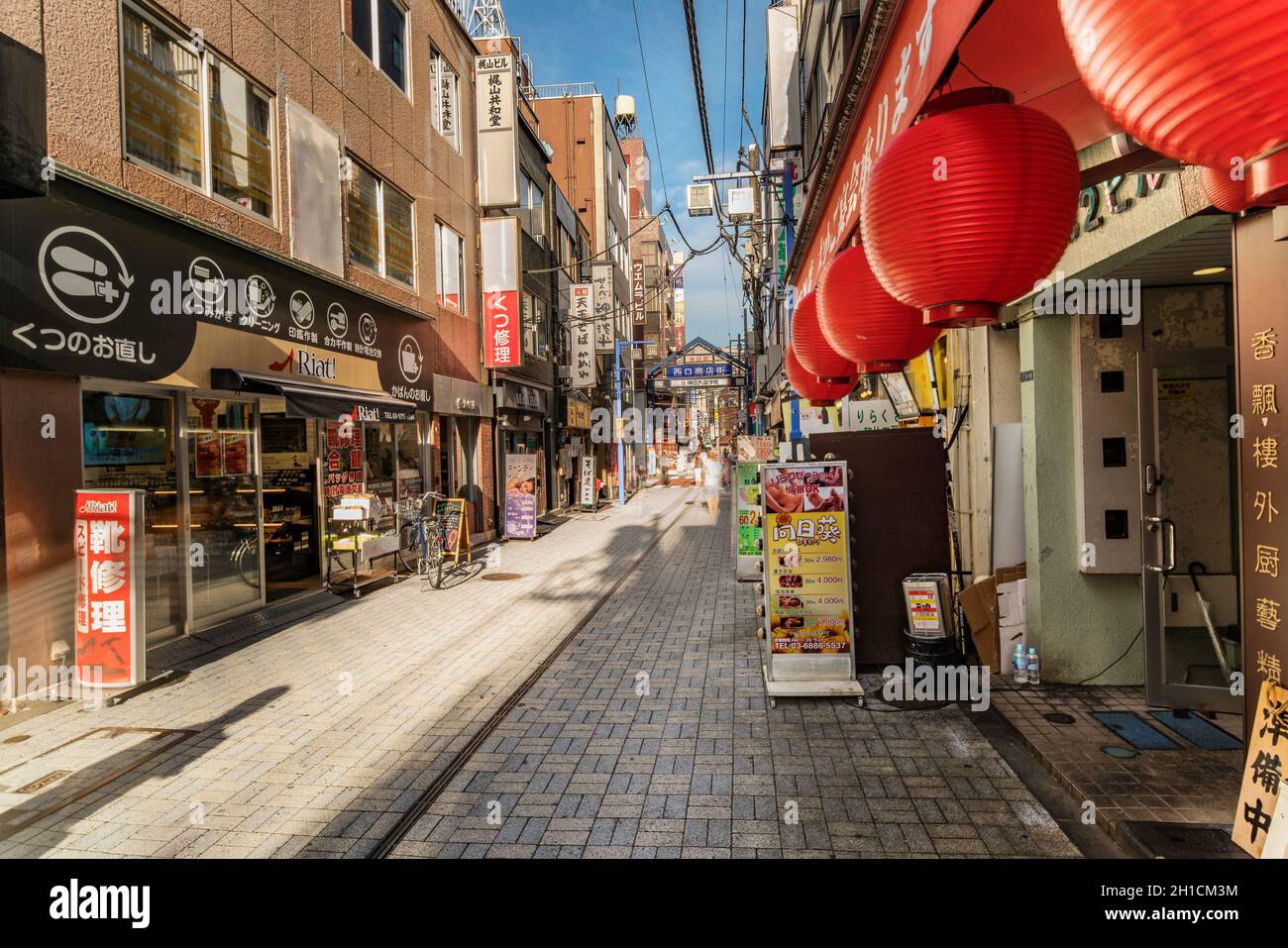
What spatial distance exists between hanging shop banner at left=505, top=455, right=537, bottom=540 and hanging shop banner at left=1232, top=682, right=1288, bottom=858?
52.5 feet

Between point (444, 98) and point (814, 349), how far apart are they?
48.2ft

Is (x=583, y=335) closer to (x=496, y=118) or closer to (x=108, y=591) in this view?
(x=496, y=118)

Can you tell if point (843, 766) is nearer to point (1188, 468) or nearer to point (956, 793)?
point (956, 793)

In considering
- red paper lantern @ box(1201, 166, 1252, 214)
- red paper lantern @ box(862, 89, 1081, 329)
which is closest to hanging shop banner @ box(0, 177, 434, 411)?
red paper lantern @ box(862, 89, 1081, 329)

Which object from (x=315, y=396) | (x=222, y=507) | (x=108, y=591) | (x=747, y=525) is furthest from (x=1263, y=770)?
(x=222, y=507)

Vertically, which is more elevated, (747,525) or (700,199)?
(700,199)

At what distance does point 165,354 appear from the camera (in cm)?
808

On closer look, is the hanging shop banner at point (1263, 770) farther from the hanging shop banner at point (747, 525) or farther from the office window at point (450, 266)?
the office window at point (450, 266)

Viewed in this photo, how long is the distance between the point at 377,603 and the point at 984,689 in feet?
29.0

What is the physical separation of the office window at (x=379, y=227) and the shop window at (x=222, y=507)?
439 centimetres

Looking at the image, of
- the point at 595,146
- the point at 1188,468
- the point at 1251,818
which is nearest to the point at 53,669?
the point at 1251,818

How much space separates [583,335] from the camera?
26484mm

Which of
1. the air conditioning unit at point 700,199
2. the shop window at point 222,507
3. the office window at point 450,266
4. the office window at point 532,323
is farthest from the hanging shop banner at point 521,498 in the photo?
the air conditioning unit at point 700,199

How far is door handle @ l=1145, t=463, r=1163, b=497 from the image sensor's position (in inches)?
211
